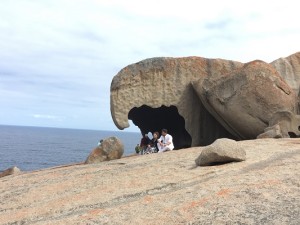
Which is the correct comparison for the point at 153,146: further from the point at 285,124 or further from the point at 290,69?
the point at 290,69

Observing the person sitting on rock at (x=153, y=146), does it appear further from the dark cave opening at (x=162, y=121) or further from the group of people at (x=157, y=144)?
the dark cave opening at (x=162, y=121)

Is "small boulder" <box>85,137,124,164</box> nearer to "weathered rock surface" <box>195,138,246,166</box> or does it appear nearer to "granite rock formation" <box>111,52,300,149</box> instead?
"granite rock formation" <box>111,52,300,149</box>

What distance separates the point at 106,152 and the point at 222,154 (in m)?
8.73

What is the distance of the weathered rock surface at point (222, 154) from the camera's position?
1111 cm

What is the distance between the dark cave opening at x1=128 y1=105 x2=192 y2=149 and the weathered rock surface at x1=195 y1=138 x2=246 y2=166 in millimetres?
16594

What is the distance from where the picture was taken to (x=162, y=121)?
1200 inches

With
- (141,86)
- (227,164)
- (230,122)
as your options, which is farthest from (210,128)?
(227,164)

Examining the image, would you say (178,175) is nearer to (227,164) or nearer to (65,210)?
(227,164)

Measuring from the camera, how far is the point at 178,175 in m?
10.7

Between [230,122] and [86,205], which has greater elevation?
[230,122]

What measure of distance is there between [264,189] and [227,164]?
2.57 m

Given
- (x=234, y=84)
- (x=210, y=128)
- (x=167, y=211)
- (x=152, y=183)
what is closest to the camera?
(x=167, y=211)

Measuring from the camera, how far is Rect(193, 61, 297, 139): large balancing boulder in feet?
63.3

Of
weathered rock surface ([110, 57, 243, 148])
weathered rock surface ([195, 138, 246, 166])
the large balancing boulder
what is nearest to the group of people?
weathered rock surface ([110, 57, 243, 148])
